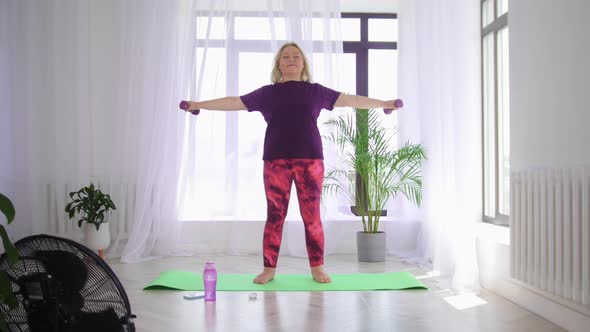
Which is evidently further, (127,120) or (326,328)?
(127,120)

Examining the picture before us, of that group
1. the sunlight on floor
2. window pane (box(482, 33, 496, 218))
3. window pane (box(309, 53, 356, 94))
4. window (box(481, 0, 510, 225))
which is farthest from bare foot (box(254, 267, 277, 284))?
window pane (box(309, 53, 356, 94))

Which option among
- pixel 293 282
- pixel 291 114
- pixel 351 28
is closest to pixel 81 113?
pixel 291 114

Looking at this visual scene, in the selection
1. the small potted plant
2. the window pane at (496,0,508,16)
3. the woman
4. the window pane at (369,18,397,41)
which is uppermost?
the window pane at (369,18,397,41)

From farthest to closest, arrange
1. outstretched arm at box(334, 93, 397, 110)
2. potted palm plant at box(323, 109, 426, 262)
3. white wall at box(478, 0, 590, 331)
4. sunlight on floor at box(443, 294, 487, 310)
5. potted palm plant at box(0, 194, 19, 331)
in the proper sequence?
potted palm plant at box(323, 109, 426, 262)
outstretched arm at box(334, 93, 397, 110)
sunlight on floor at box(443, 294, 487, 310)
white wall at box(478, 0, 590, 331)
potted palm plant at box(0, 194, 19, 331)

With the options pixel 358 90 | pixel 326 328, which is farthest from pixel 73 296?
pixel 358 90

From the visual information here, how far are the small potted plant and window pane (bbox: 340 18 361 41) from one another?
8.73 ft

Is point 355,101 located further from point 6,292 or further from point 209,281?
point 6,292

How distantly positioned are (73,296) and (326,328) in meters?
1.27

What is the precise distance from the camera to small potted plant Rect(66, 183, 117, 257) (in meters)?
4.36

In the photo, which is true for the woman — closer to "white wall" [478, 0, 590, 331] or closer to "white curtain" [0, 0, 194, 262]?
"white wall" [478, 0, 590, 331]

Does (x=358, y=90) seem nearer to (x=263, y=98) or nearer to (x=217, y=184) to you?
(x=217, y=184)

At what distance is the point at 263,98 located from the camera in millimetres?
3459

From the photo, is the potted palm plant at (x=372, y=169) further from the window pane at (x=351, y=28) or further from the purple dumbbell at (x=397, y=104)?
the window pane at (x=351, y=28)

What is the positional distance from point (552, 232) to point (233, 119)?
119 inches
